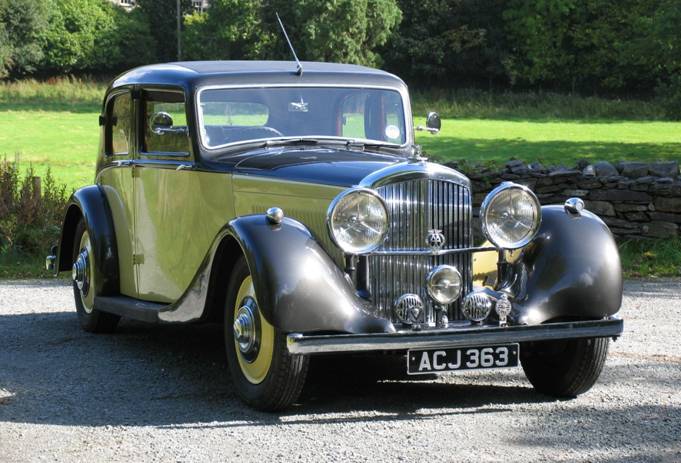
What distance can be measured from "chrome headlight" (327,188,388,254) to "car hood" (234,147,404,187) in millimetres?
256

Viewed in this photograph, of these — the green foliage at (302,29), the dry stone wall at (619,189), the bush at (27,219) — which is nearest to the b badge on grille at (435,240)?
the dry stone wall at (619,189)

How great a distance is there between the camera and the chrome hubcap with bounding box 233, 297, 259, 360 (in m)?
5.61

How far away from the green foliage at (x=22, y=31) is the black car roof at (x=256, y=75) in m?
72.5

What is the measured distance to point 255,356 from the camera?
18.5ft

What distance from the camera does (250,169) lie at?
20.7 feet

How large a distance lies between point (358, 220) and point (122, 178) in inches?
110

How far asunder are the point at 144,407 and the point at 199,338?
2.27m

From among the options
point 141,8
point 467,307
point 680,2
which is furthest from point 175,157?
point 141,8

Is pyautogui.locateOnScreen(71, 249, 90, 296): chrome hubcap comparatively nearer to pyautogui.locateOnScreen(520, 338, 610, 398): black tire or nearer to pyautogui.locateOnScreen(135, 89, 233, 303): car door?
pyautogui.locateOnScreen(135, 89, 233, 303): car door

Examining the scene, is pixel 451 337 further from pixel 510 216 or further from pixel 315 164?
pixel 315 164

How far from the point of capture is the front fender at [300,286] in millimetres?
5234

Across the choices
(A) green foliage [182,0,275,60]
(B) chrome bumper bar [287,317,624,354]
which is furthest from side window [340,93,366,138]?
(A) green foliage [182,0,275,60]

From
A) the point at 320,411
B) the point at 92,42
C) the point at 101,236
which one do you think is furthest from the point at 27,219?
the point at 92,42

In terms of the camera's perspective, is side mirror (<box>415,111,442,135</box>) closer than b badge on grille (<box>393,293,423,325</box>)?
No
